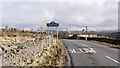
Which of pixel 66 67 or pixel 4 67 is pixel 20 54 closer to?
pixel 4 67

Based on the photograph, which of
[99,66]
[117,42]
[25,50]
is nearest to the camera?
[25,50]

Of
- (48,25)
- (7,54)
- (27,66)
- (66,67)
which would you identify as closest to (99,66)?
(66,67)

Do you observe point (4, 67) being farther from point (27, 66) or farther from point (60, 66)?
point (60, 66)

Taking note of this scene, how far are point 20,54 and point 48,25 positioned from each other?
996 cm

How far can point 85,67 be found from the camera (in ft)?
26.6

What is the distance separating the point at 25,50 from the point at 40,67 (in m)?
1.62

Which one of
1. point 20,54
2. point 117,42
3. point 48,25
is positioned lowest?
point 117,42

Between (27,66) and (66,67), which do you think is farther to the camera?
(66,67)

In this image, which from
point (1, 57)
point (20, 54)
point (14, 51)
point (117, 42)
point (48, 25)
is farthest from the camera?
point (117, 42)

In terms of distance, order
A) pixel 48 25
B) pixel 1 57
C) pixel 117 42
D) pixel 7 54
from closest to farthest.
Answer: pixel 1 57 → pixel 7 54 → pixel 48 25 → pixel 117 42

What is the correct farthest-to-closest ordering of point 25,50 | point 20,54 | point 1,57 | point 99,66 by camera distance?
1. point 99,66
2. point 25,50
3. point 20,54
4. point 1,57

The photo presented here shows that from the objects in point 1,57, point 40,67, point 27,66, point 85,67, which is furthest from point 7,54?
point 85,67

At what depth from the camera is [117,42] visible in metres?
24.9

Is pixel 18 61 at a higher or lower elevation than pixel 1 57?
lower
